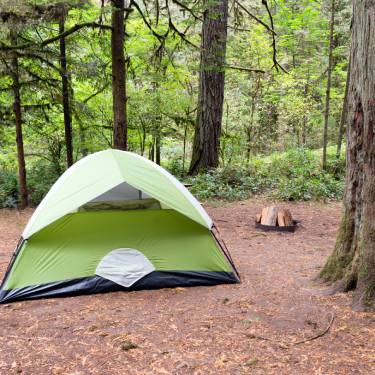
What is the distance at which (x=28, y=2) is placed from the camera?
24.0 ft

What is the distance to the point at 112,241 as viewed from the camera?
14.9 feet

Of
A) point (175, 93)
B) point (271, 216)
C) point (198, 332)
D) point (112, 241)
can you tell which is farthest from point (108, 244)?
point (175, 93)

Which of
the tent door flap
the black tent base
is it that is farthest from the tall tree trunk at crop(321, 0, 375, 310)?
the tent door flap

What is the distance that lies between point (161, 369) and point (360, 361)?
1389 millimetres

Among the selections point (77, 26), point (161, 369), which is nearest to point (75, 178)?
point (161, 369)

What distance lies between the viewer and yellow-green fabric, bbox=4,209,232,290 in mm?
4305

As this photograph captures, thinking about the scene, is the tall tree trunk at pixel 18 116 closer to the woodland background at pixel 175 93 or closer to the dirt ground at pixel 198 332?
the woodland background at pixel 175 93

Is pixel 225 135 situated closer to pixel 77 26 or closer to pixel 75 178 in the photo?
pixel 77 26

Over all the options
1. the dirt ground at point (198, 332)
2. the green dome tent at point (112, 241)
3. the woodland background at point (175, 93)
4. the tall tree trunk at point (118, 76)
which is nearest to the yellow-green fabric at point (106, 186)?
the green dome tent at point (112, 241)

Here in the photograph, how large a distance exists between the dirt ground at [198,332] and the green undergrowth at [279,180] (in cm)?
521

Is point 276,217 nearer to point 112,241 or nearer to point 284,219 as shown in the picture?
point 284,219

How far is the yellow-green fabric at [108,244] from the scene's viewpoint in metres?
4.30

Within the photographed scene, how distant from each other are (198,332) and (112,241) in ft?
5.42

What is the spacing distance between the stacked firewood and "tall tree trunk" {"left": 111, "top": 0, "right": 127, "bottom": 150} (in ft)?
9.94
